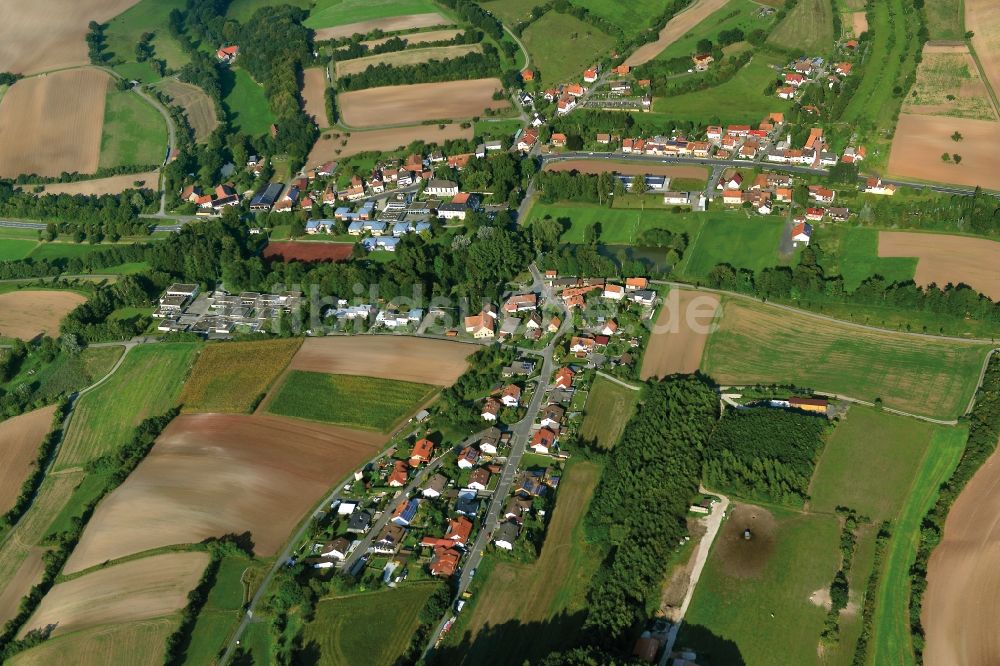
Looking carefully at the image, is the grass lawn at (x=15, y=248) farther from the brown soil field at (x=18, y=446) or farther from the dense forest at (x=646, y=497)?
the dense forest at (x=646, y=497)

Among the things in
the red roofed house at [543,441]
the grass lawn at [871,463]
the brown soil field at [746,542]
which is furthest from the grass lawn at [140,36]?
the grass lawn at [871,463]

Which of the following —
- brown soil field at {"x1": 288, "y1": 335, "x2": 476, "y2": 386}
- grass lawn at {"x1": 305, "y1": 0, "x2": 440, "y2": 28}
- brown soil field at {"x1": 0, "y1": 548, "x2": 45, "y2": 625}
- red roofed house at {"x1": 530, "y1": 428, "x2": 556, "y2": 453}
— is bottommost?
brown soil field at {"x1": 0, "y1": 548, "x2": 45, "y2": 625}

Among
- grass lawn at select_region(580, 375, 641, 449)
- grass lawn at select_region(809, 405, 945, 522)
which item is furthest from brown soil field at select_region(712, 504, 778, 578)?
grass lawn at select_region(580, 375, 641, 449)

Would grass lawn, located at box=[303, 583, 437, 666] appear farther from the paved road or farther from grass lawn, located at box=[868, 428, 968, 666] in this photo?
grass lawn, located at box=[868, 428, 968, 666]

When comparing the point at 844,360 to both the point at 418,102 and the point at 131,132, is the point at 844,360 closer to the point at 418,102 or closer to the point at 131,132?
the point at 418,102

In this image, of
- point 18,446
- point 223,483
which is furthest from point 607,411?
point 18,446
